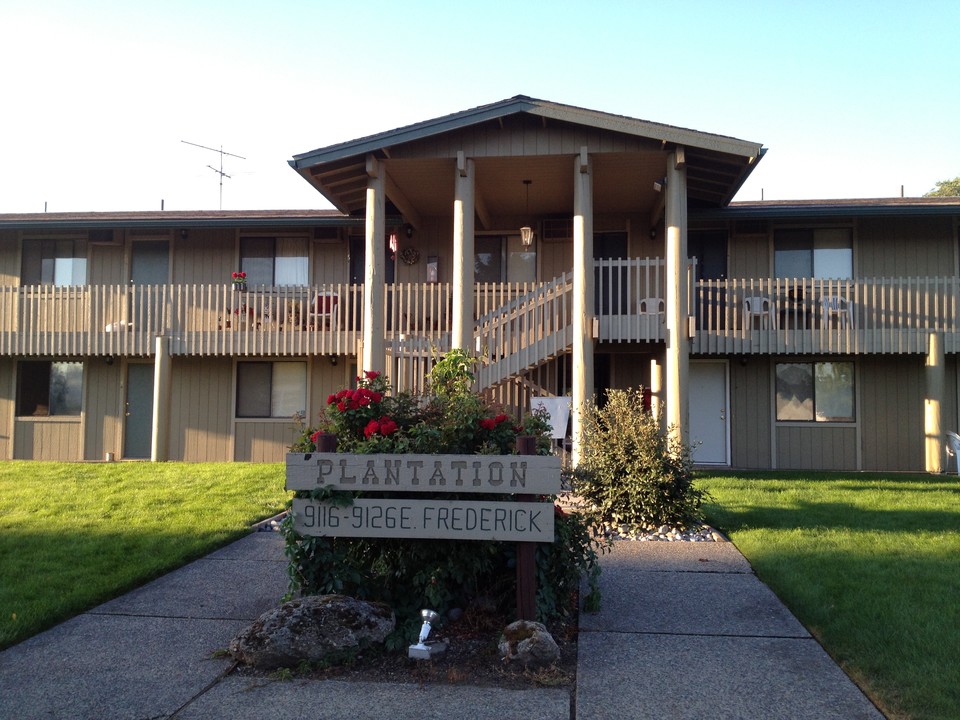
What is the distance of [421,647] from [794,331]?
10.4 metres

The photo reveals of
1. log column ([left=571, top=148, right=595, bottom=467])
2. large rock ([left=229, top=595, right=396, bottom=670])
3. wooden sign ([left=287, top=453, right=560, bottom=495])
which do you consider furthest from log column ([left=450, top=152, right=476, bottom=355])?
large rock ([left=229, top=595, right=396, bottom=670])

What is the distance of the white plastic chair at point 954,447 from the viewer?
Answer: 42.8 feet

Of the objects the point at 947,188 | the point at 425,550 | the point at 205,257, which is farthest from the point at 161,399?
the point at 947,188

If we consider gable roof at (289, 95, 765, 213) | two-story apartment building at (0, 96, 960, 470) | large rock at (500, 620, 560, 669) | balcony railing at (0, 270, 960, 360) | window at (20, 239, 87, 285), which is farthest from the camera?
window at (20, 239, 87, 285)

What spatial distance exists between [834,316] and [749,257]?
219 cm

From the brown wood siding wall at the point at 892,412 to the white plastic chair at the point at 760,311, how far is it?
8.56 ft

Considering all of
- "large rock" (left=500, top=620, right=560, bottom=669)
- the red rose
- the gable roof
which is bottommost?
"large rock" (left=500, top=620, right=560, bottom=669)

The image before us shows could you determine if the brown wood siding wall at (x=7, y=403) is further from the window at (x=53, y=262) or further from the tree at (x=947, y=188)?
the tree at (x=947, y=188)

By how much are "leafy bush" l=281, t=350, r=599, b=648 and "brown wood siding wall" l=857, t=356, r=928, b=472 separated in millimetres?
11038

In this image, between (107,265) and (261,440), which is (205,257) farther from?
(261,440)

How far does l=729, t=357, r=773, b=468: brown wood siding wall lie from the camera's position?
48.8 ft

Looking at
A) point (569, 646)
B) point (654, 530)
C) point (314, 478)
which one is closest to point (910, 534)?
point (654, 530)

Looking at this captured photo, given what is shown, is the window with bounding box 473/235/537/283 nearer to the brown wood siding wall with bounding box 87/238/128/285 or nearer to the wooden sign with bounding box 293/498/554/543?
the brown wood siding wall with bounding box 87/238/128/285

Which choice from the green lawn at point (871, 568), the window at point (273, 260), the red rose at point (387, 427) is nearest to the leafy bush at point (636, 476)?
the green lawn at point (871, 568)
